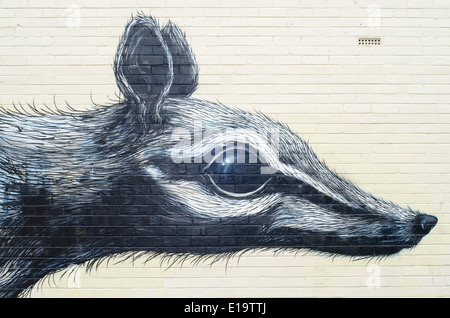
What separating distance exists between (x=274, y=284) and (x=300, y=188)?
1.07 meters

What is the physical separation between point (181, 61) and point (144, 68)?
1.32 feet

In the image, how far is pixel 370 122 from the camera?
390 cm

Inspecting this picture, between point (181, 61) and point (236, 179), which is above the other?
point (181, 61)

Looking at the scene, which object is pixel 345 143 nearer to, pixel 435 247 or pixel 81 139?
pixel 435 247

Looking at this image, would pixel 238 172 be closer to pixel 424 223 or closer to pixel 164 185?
pixel 164 185

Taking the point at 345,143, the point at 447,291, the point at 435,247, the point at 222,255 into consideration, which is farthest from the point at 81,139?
the point at 447,291

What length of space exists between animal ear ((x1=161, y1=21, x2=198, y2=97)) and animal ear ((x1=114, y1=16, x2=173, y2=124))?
0.05 m

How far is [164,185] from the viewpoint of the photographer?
3.84 metres

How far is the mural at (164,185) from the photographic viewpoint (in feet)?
12.6

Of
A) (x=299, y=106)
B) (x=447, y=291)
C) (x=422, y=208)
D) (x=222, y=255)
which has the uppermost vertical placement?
(x=299, y=106)

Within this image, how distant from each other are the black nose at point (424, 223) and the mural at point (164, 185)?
0.5 inches

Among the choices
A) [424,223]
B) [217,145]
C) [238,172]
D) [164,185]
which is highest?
[217,145]

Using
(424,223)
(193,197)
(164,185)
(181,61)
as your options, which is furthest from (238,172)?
(424,223)

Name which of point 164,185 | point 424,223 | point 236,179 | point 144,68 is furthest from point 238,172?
point 424,223
